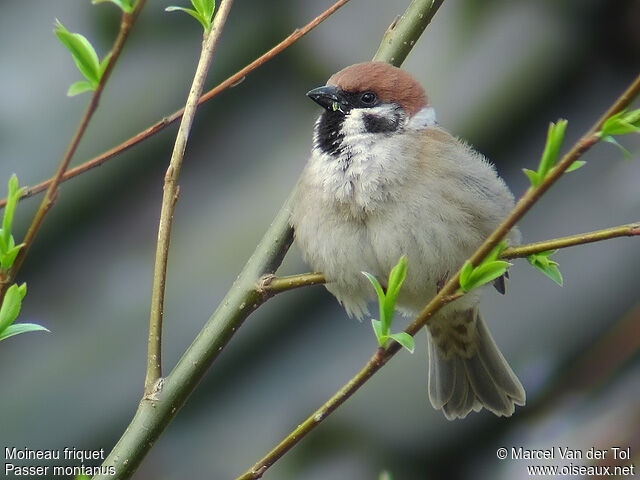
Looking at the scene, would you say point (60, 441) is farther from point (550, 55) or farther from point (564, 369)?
point (550, 55)

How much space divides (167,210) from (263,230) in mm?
2372

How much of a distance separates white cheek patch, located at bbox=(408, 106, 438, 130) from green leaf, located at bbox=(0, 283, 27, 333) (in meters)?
1.27

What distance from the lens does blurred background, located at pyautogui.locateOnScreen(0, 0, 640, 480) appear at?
10.4ft

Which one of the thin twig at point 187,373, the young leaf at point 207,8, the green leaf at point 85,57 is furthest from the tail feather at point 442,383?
the green leaf at point 85,57

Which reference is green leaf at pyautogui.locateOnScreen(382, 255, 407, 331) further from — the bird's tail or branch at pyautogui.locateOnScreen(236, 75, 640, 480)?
the bird's tail

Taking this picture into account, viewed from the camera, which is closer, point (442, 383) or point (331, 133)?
point (331, 133)

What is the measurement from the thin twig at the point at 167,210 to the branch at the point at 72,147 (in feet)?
0.64

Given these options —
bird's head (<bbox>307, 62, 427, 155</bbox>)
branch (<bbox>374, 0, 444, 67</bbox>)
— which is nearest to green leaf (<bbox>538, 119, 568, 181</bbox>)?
branch (<bbox>374, 0, 444, 67</bbox>)

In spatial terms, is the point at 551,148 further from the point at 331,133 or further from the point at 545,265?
the point at 331,133

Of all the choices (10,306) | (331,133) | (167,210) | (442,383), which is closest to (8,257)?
(10,306)

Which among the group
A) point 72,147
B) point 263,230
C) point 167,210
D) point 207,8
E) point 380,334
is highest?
point 207,8

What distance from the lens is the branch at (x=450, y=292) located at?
3.05ft

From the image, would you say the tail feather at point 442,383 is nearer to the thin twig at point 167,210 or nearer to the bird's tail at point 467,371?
the bird's tail at point 467,371

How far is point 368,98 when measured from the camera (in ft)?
6.76
